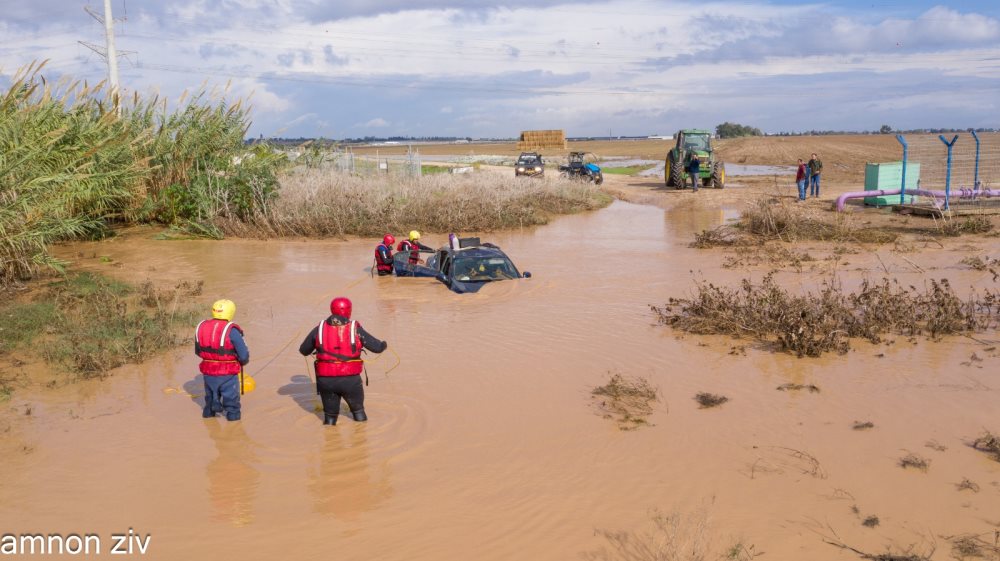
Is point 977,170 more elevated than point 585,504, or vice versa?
point 977,170

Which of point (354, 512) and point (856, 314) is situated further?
point (856, 314)

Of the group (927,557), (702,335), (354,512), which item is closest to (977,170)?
(702,335)

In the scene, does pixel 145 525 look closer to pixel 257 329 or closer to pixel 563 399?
pixel 563 399

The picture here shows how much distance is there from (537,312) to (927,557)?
7.73 meters

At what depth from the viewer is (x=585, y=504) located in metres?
6.13

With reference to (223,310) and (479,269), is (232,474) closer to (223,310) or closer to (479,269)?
(223,310)

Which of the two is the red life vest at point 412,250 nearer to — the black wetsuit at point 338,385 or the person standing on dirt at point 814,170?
the black wetsuit at point 338,385

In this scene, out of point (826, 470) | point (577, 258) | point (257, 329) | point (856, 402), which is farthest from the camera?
point (577, 258)

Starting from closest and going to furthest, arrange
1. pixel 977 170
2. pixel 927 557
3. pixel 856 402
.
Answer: pixel 927 557 → pixel 856 402 → pixel 977 170

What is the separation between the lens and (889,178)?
2512 cm

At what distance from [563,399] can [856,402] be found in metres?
2.95

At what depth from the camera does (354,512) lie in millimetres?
6121

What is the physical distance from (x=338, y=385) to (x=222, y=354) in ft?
3.55

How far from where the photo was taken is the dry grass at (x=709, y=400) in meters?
8.28
